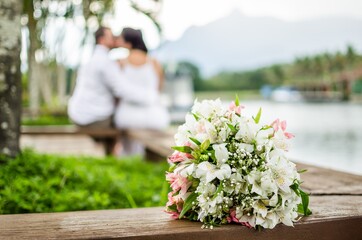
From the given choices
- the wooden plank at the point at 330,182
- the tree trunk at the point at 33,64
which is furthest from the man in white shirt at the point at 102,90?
the tree trunk at the point at 33,64

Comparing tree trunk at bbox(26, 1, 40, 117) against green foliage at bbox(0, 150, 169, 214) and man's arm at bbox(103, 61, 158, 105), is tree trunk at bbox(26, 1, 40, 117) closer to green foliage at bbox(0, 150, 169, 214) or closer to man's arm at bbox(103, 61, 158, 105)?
man's arm at bbox(103, 61, 158, 105)

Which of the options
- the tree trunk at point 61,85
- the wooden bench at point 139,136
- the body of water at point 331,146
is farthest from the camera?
the tree trunk at point 61,85

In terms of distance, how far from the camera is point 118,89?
7227mm

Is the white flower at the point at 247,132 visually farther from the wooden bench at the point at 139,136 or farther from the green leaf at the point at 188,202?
the wooden bench at the point at 139,136

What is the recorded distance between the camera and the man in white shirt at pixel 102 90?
721 cm

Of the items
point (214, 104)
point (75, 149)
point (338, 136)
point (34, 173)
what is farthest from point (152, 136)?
point (338, 136)

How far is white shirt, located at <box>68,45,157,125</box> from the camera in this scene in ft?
23.6

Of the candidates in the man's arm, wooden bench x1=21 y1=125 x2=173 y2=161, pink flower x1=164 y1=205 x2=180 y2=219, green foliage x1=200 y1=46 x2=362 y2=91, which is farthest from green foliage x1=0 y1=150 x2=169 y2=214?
green foliage x1=200 y1=46 x2=362 y2=91

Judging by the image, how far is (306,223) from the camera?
6.14 feet

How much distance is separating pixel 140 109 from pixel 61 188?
13.4ft

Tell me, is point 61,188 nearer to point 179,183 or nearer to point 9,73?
point 9,73

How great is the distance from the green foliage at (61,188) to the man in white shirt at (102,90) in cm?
290

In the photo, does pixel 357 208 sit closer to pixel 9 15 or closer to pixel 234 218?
pixel 234 218

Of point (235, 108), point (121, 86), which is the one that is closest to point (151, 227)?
point (235, 108)
